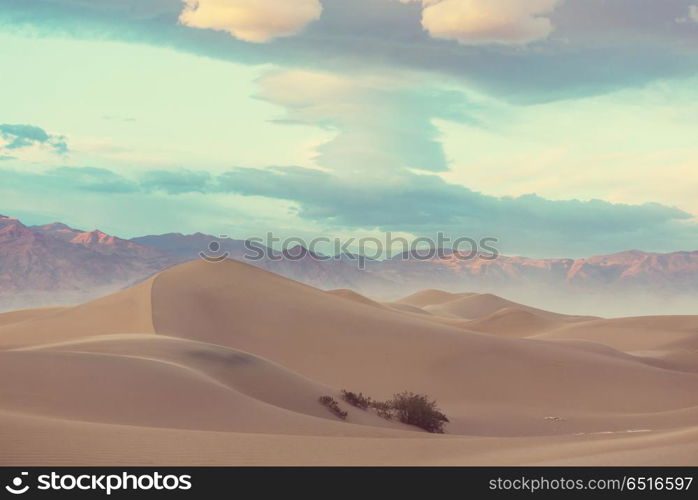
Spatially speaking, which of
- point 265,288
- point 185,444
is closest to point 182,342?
point 185,444

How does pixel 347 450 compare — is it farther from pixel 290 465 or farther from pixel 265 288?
pixel 265 288

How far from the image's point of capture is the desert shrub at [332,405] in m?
29.7

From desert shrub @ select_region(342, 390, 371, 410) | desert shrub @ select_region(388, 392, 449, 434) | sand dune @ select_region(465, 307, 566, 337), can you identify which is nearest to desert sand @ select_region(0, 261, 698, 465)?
desert shrub @ select_region(342, 390, 371, 410)

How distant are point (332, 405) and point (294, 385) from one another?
97.4 inches

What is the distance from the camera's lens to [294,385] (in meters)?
32.2

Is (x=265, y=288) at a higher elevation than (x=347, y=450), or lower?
higher

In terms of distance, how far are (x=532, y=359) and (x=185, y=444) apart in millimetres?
39646

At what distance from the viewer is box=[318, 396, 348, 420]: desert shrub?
97.6 ft

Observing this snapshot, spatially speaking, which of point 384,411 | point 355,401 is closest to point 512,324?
point 384,411

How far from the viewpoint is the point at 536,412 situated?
42.4m

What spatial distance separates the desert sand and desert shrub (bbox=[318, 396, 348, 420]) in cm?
26

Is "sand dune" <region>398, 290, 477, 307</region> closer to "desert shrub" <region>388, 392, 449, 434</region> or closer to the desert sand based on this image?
the desert sand
